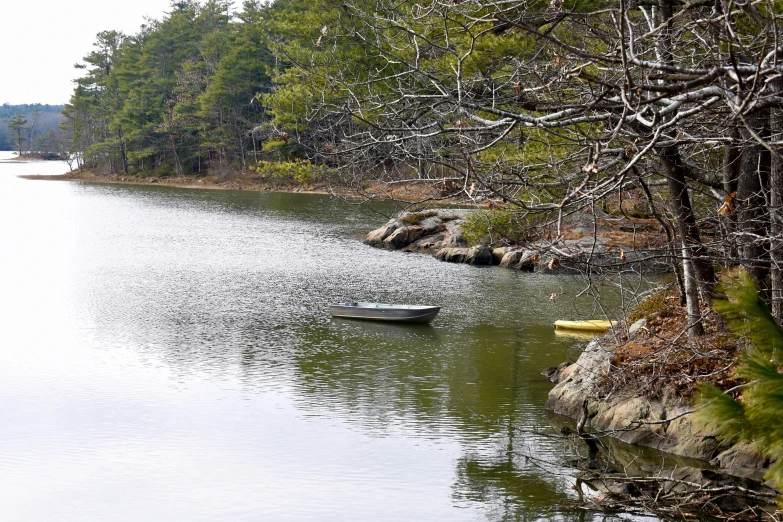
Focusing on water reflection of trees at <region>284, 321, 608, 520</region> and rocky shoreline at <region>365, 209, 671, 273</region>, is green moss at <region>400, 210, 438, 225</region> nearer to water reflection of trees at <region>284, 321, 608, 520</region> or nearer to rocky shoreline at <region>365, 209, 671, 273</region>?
rocky shoreline at <region>365, 209, 671, 273</region>

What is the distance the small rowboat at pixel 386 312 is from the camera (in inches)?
736

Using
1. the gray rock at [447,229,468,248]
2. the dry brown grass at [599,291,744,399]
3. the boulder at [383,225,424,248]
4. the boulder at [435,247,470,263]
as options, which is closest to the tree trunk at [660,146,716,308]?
the dry brown grass at [599,291,744,399]

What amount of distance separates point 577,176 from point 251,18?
61.3 meters

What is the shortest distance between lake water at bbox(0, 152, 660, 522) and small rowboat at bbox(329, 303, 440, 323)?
1.02ft

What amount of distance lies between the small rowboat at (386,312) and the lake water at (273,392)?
31cm

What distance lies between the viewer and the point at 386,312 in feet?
62.4

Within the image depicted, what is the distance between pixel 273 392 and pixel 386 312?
17.9ft

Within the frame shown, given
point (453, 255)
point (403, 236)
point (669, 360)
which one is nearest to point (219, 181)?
Answer: point (403, 236)

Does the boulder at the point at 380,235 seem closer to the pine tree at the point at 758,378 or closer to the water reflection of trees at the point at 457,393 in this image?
the water reflection of trees at the point at 457,393

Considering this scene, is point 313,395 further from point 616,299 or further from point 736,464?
point 616,299

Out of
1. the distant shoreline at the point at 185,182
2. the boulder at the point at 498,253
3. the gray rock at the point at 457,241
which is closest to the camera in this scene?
the boulder at the point at 498,253

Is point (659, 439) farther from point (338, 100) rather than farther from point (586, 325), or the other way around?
point (338, 100)

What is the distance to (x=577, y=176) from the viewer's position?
29.0 ft

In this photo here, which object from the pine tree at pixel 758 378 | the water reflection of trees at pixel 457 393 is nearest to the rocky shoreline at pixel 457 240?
the water reflection of trees at pixel 457 393
